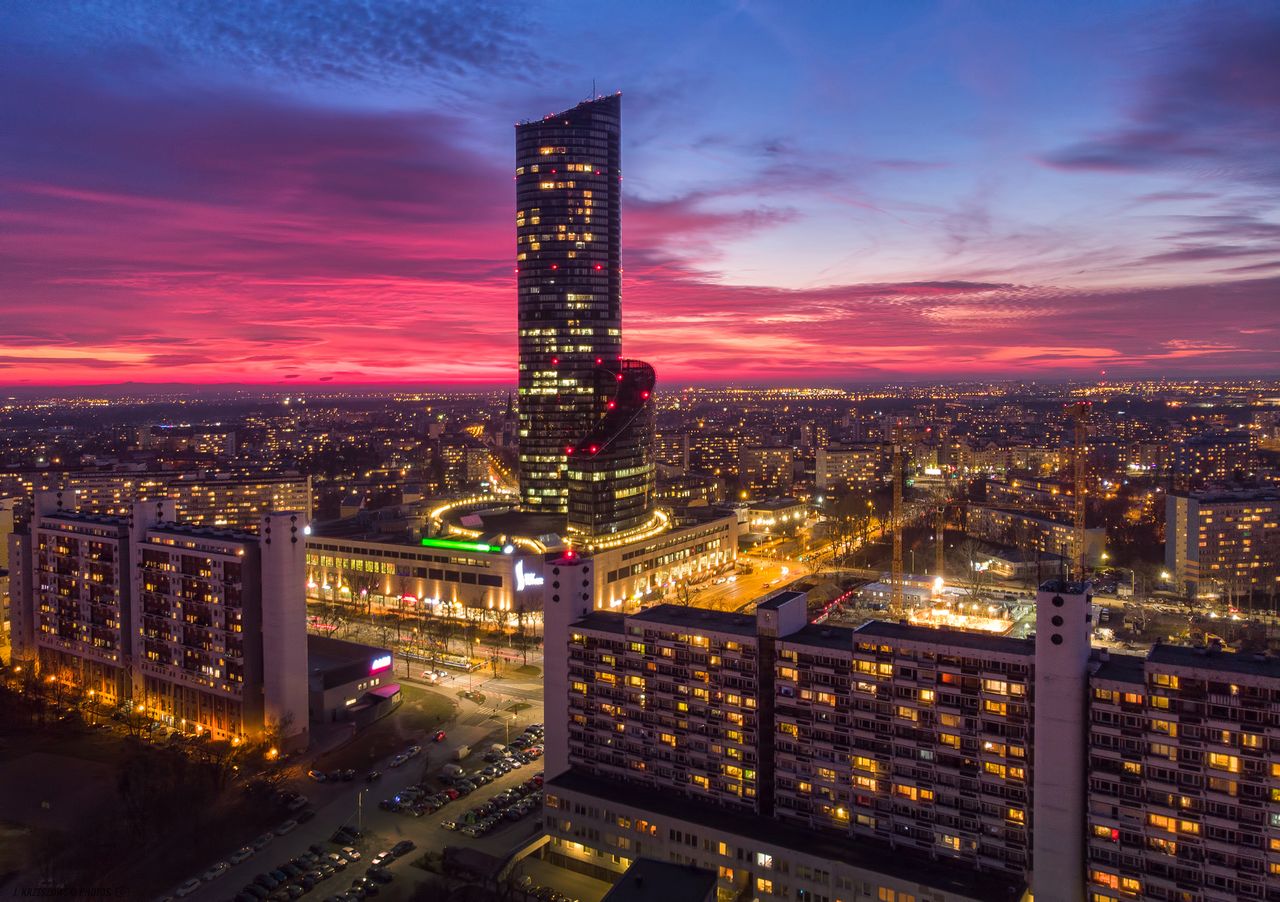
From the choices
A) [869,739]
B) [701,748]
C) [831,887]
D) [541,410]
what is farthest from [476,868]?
[541,410]

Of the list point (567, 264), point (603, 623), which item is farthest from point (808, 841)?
point (567, 264)

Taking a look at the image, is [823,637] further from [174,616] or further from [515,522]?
[515,522]

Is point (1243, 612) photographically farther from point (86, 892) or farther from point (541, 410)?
point (86, 892)

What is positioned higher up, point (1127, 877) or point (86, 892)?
point (1127, 877)

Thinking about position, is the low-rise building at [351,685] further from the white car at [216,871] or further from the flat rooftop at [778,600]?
the flat rooftop at [778,600]

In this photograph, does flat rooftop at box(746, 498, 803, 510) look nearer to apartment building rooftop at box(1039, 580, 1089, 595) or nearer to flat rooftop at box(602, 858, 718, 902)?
apartment building rooftop at box(1039, 580, 1089, 595)
